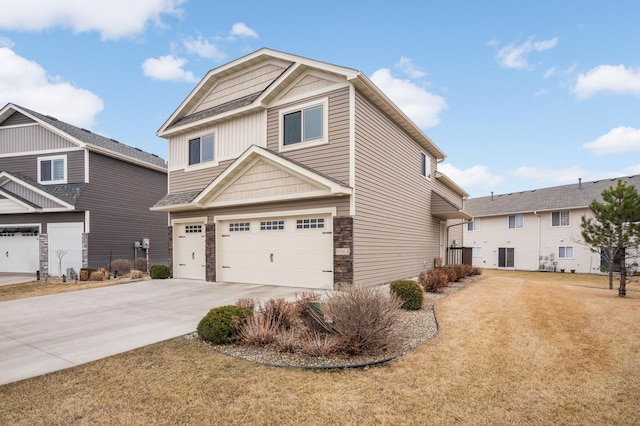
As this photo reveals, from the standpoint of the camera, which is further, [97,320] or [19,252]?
[19,252]

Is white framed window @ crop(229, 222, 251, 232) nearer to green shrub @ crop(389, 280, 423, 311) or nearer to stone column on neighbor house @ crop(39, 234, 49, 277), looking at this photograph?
green shrub @ crop(389, 280, 423, 311)

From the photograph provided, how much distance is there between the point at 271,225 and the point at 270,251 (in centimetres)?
97

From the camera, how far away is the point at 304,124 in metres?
12.3

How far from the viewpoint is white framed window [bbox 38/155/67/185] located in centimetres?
1922

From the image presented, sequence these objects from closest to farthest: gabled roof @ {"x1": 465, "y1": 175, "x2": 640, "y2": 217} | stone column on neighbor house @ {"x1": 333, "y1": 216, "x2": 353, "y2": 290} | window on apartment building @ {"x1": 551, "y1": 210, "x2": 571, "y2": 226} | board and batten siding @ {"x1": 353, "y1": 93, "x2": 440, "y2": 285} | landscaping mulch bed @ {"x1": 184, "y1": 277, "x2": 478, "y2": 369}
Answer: landscaping mulch bed @ {"x1": 184, "y1": 277, "x2": 478, "y2": 369}, stone column on neighbor house @ {"x1": 333, "y1": 216, "x2": 353, "y2": 290}, board and batten siding @ {"x1": 353, "y1": 93, "x2": 440, "y2": 285}, gabled roof @ {"x1": 465, "y1": 175, "x2": 640, "y2": 217}, window on apartment building @ {"x1": 551, "y1": 210, "x2": 571, "y2": 226}

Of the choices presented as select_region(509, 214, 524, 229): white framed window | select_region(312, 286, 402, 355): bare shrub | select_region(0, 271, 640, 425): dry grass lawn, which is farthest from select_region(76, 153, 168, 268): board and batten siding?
select_region(509, 214, 524, 229): white framed window

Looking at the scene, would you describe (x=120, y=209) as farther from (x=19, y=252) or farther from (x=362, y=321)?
(x=362, y=321)

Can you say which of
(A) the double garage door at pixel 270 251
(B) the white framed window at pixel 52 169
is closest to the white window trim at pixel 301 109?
(A) the double garage door at pixel 270 251

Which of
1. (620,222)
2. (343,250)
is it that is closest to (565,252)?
(620,222)

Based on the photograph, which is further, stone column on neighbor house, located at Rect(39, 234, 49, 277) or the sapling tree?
stone column on neighbor house, located at Rect(39, 234, 49, 277)

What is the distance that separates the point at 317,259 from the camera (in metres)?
11.5

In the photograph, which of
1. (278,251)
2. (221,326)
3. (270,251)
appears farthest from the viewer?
(270,251)

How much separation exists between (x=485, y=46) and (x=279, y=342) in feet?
54.6

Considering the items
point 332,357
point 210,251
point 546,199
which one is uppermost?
point 546,199
